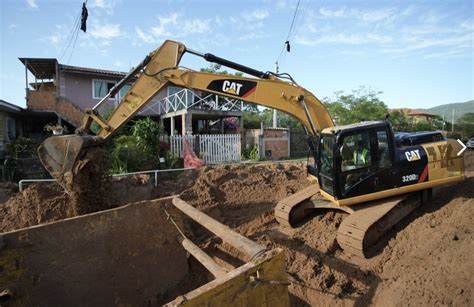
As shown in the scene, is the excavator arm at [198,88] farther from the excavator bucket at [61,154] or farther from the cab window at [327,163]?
the cab window at [327,163]

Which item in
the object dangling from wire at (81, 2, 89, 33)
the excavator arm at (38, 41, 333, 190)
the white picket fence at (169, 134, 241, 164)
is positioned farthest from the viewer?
the white picket fence at (169, 134, 241, 164)

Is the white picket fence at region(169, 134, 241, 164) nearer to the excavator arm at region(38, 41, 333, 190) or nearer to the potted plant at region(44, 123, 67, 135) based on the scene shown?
the potted plant at region(44, 123, 67, 135)

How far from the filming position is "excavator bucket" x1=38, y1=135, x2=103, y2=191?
4.14m

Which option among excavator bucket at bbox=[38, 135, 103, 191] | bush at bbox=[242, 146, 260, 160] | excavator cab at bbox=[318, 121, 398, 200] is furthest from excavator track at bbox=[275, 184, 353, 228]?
bush at bbox=[242, 146, 260, 160]

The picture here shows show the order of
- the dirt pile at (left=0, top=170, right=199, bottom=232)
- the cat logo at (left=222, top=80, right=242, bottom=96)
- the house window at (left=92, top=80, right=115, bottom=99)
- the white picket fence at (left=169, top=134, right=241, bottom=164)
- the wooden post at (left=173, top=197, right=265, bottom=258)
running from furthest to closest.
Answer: the house window at (left=92, top=80, right=115, bottom=99) → the white picket fence at (left=169, top=134, right=241, bottom=164) → the cat logo at (left=222, top=80, right=242, bottom=96) → the dirt pile at (left=0, top=170, right=199, bottom=232) → the wooden post at (left=173, top=197, right=265, bottom=258)

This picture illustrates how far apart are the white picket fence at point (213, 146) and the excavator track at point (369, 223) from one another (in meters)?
9.98

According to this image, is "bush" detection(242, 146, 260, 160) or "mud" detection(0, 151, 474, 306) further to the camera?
"bush" detection(242, 146, 260, 160)

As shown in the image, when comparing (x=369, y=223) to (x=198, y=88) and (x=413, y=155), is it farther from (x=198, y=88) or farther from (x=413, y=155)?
(x=198, y=88)

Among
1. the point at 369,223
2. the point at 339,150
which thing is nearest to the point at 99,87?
the point at 339,150

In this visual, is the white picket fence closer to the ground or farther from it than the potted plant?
closer to the ground

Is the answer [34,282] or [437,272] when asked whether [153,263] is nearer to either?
[34,282]

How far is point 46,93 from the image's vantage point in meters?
15.5

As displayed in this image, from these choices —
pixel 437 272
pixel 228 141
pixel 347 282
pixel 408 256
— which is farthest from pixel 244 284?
pixel 228 141

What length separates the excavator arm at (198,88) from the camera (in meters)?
4.97
